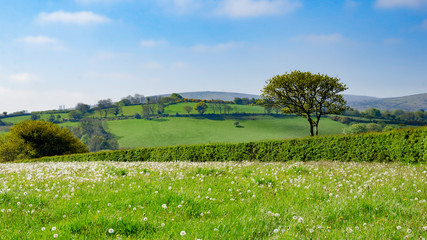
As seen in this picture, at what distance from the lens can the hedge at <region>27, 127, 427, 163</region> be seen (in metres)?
14.1

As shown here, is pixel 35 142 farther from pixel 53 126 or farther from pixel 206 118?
pixel 206 118

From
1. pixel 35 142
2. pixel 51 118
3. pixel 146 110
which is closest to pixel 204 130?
pixel 146 110

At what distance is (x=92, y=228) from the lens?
4445 millimetres

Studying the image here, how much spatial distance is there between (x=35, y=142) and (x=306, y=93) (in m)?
41.3

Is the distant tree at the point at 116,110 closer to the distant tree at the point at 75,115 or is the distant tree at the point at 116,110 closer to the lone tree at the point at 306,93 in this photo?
the distant tree at the point at 75,115

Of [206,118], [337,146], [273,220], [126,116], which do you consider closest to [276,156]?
[337,146]

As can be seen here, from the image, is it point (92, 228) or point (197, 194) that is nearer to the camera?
point (92, 228)

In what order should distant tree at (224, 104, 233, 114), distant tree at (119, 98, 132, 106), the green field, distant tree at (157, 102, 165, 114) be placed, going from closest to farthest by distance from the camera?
the green field
distant tree at (224, 104, 233, 114)
distant tree at (157, 102, 165, 114)
distant tree at (119, 98, 132, 106)

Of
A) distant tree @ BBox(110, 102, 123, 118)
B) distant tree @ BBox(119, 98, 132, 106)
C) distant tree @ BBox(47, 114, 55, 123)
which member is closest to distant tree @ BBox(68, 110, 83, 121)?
distant tree @ BBox(47, 114, 55, 123)

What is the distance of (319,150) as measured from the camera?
60.7 feet

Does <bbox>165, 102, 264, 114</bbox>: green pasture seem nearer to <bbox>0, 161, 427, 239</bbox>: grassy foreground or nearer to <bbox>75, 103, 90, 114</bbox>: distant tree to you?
<bbox>75, 103, 90, 114</bbox>: distant tree

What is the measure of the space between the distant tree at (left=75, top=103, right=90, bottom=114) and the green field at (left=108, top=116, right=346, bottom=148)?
31140 mm

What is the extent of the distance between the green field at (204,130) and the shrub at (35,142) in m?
40.4

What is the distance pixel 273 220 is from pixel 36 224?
4.21 m
